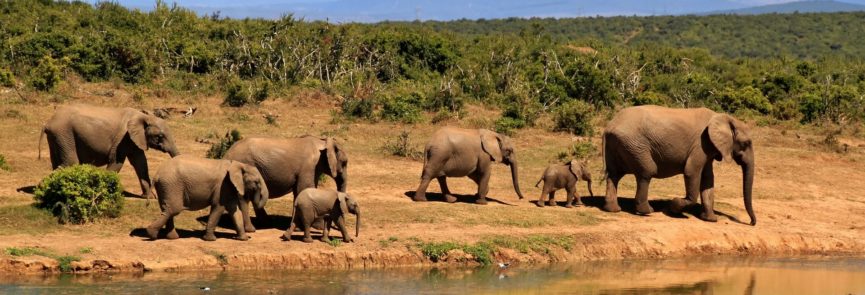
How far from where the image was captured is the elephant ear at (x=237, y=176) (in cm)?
1752

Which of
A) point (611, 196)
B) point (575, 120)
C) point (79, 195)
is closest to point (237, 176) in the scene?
point (79, 195)

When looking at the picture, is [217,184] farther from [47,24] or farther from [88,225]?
[47,24]

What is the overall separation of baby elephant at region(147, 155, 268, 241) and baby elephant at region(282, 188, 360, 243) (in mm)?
569

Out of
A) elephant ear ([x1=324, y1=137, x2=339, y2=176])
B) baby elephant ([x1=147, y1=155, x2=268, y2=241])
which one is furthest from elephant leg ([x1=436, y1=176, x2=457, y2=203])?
baby elephant ([x1=147, y1=155, x2=268, y2=241])

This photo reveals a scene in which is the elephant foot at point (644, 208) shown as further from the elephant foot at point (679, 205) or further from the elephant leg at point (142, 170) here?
the elephant leg at point (142, 170)

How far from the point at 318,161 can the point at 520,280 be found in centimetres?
390

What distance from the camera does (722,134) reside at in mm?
22172

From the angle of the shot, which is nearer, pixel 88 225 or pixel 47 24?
pixel 88 225

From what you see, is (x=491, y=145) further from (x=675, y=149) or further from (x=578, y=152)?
(x=578, y=152)

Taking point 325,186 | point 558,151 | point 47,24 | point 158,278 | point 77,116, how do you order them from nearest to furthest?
point 158,278 → point 77,116 → point 325,186 → point 558,151 → point 47,24

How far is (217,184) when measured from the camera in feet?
57.5

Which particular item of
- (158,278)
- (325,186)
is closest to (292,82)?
(325,186)

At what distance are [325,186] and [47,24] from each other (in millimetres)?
17503

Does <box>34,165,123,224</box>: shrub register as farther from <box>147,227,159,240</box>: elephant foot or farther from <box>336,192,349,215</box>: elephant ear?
<box>336,192,349,215</box>: elephant ear
